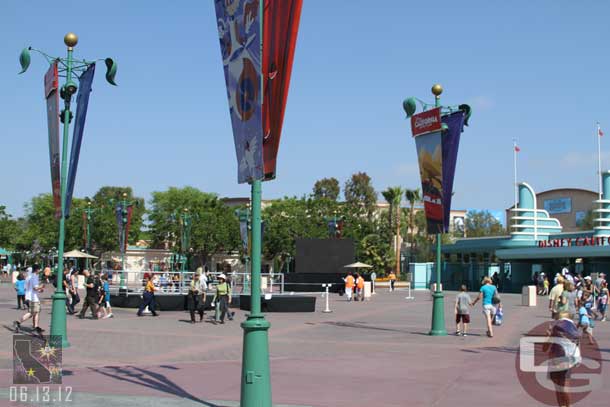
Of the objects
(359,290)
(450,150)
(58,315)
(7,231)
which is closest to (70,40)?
(58,315)

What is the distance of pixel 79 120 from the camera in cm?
1543

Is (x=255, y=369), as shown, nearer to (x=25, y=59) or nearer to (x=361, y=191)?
(x=25, y=59)

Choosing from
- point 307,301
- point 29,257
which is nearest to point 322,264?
point 307,301

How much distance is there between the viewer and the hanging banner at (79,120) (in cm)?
1540

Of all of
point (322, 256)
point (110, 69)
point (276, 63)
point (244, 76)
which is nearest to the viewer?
point (276, 63)

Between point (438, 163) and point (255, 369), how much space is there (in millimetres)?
12011

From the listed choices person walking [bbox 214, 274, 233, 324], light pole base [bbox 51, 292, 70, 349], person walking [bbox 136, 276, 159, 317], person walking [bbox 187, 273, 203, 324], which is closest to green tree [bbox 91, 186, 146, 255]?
person walking [bbox 136, 276, 159, 317]

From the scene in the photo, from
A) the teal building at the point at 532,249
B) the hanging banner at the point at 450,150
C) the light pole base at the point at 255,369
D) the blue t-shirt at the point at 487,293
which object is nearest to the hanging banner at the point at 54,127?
the light pole base at the point at 255,369

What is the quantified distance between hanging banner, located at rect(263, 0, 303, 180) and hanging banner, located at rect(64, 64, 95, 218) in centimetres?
781

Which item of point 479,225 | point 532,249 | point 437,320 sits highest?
point 479,225

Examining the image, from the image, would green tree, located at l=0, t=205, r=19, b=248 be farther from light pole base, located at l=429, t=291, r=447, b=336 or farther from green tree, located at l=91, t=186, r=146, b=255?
light pole base, located at l=429, t=291, r=447, b=336

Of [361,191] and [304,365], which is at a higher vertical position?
[361,191]

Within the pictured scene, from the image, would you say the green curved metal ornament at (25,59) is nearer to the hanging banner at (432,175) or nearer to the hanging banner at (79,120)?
the hanging banner at (79,120)

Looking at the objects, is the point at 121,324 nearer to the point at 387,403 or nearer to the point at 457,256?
the point at 387,403
